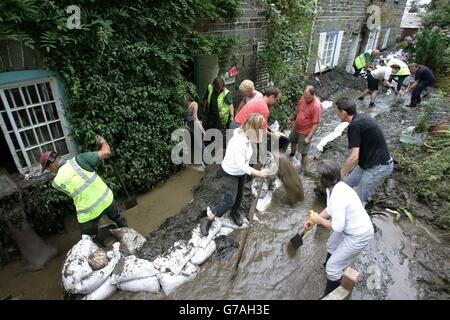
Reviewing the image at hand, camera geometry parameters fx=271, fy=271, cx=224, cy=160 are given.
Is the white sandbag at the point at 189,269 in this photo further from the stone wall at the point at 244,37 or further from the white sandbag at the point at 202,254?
the stone wall at the point at 244,37

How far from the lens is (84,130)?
387cm

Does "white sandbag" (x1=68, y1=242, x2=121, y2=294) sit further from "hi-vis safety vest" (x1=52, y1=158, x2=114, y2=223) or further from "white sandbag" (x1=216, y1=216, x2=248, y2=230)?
"white sandbag" (x1=216, y1=216, x2=248, y2=230)

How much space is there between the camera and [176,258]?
10.8 ft

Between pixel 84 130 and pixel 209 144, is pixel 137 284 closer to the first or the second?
pixel 84 130

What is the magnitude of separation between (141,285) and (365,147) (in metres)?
3.24

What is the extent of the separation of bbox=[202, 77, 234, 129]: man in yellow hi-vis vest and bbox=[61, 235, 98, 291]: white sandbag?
350 cm

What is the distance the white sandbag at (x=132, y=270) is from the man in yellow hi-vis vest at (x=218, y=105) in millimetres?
3398

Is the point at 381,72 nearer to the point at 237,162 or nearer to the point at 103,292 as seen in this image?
the point at 237,162

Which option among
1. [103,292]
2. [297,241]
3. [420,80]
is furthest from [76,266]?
[420,80]

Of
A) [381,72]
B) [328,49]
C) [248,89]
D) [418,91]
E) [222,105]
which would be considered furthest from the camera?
[328,49]

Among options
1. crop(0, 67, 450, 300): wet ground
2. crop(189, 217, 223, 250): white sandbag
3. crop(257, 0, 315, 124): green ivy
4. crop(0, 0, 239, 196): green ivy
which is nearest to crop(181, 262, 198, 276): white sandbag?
crop(0, 67, 450, 300): wet ground

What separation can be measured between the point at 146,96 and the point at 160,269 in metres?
2.71

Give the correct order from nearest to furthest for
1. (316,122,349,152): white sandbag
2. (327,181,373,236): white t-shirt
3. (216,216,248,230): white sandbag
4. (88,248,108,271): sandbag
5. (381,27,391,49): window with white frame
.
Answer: (327,181,373,236): white t-shirt, (88,248,108,271): sandbag, (216,216,248,230): white sandbag, (316,122,349,152): white sandbag, (381,27,391,49): window with white frame

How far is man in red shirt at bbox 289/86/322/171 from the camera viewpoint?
194 inches
